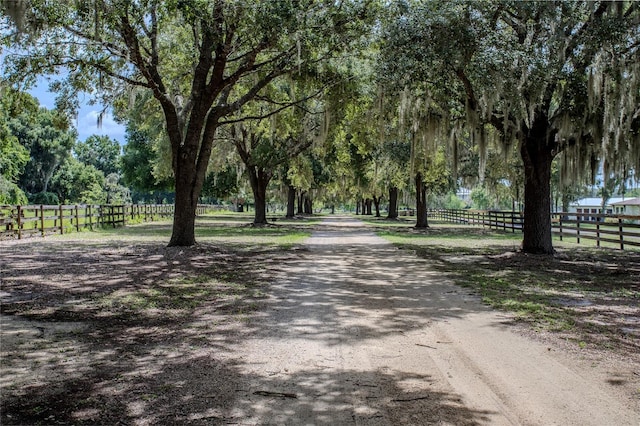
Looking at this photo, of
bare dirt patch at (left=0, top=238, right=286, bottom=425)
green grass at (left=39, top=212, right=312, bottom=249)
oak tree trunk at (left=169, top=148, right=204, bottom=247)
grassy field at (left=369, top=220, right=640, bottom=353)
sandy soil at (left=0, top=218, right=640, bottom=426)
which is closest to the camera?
sandy soil at (left=0, top=218, right=640, bottom=426)

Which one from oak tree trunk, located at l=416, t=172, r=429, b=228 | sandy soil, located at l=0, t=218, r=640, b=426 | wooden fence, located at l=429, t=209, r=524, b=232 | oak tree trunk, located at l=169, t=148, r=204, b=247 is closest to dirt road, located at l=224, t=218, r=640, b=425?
sandy soil, located at l=0, t=218, r=640, b=426

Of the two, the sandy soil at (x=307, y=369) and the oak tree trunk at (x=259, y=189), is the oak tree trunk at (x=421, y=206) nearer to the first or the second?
the oak tree trunk at (x=259, y=189)

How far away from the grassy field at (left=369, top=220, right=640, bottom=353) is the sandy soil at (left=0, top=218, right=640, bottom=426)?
0.54 meters

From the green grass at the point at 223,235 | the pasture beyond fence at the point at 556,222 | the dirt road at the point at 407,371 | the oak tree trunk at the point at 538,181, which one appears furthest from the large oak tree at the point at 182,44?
the pasture beyond fence at the point at 556,222

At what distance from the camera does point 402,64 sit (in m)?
10.9

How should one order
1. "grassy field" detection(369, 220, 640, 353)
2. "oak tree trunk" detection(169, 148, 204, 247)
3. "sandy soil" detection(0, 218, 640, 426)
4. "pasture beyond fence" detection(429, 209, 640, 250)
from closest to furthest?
"sandy soil" detection(0, 218, 640, 426), "grassy field" detection(369, 220, 640, 353), "oak tree trunk" detection(169, 148, 204, 247), "pasture beyond fence" detection(429, 209, 640, 250)

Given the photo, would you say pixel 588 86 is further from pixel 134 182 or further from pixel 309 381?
pixel 134 182

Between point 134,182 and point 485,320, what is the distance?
39.4 meters

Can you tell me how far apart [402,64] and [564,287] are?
5607 millimetres

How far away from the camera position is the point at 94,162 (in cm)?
10338

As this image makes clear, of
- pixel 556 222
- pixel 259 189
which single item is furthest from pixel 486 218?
pixel 259 189

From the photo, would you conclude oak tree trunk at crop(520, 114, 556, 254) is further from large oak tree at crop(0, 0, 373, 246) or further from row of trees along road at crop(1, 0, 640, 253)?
large oak tree at crop(0, 0, 373, 246)

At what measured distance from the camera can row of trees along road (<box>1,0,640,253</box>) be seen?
10141mm

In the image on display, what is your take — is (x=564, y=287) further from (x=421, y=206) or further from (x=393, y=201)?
(x=393, y=201)
